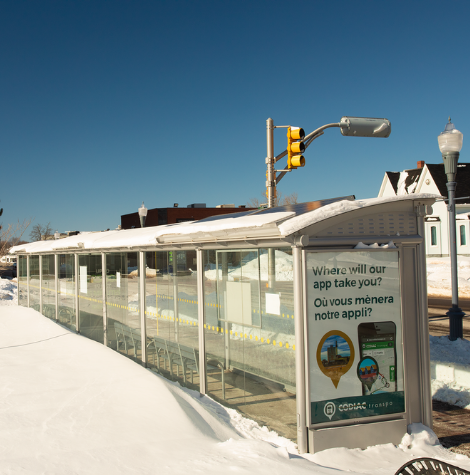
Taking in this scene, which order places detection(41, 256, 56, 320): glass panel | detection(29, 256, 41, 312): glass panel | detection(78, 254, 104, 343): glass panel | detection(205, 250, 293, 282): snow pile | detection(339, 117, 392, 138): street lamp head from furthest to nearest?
detection(29, 256, 41, 312): glass panel < detection(41, 256, 56, 320): glass panel < detection(78, 254, 104, 343): glass panel < detection(339, 117, 392, 138): street lamp head < detection(205, 250, 293, 282): snow pile

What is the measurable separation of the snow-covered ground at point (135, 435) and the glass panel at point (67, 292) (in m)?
4.24

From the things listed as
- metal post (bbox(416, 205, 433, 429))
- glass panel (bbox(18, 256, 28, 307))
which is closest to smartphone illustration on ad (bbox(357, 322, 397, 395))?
metal post (bbox(416, 205, 433, 429))

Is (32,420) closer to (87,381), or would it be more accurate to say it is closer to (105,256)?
(87,381)

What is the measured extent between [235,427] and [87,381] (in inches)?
98.6

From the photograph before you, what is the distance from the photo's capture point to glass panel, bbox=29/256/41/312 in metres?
15.1

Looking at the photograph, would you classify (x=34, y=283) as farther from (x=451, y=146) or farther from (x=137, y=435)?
(x=451, y=146)

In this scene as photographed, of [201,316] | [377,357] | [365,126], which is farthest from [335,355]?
[365,126]

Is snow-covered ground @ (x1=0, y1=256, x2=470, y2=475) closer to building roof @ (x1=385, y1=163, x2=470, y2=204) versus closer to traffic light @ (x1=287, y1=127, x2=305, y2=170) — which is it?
traffic light @ (x1=287, y1=127, x2=305, y2=170)

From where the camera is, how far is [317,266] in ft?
16.7

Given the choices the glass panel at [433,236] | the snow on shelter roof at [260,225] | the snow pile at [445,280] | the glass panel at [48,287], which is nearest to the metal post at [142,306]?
the snow on shelter roof at [260,225]

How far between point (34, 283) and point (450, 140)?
12737 mm

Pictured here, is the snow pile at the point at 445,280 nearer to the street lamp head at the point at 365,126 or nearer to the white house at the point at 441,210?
the white house at the point at 441,210

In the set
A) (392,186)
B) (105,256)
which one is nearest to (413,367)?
(105,256)

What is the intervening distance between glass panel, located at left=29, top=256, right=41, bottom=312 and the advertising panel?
1192 centimetres
